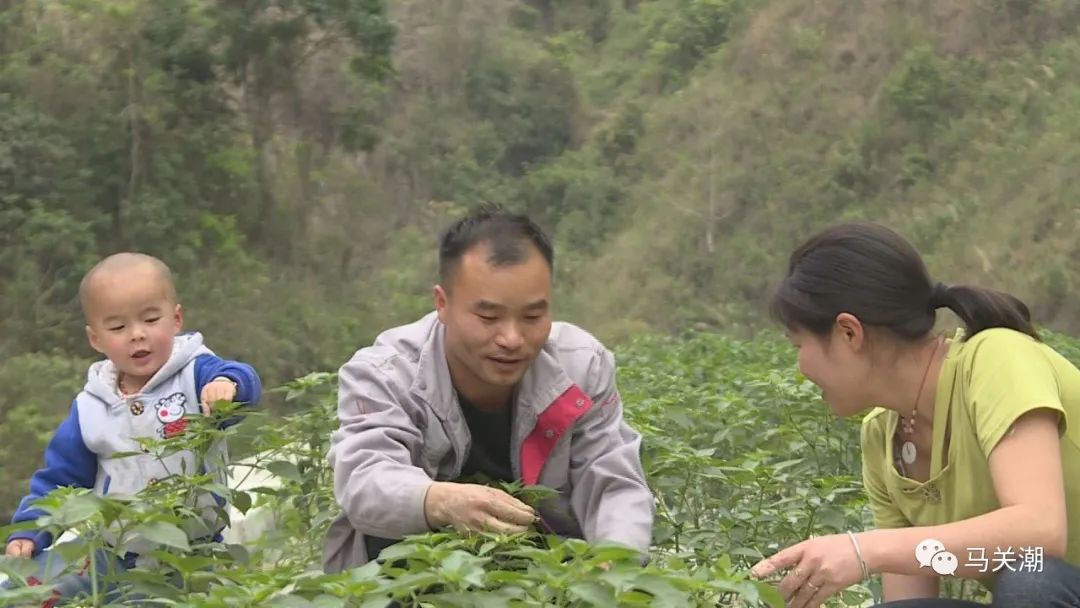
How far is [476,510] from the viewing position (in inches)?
83.8

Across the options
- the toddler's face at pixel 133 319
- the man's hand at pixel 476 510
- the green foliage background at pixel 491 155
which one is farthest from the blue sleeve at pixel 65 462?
the green foliage background at pixel 491 155

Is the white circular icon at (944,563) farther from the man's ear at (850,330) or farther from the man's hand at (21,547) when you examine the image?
the man's hand at (21,547)

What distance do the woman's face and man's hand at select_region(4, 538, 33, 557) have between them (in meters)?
1.40

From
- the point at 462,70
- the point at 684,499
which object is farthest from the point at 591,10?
the point at 684,499

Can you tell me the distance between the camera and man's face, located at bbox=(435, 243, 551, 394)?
2422 mm

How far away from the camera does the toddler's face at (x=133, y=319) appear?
284 cm

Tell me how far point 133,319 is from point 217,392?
0.29 meters

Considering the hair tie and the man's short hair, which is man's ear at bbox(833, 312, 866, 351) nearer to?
the hair tie

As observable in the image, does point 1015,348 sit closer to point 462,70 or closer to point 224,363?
point 224,363

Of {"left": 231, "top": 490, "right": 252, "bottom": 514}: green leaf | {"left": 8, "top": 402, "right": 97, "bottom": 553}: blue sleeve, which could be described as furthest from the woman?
{"left": 8, "top": 402, "right": 97, "bottom": 553}: blue sleeve

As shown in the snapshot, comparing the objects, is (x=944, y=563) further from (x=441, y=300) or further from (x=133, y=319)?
(x=133, y=319)

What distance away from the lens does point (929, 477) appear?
2412 mm

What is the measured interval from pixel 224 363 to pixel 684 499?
3.31 feet

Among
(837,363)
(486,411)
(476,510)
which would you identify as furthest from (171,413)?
(837,363)
